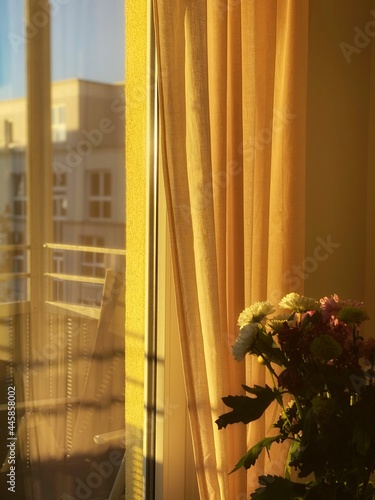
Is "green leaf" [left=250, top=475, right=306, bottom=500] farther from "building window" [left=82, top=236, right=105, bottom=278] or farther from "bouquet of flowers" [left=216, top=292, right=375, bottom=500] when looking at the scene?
"building window" [left=82, top=236, right=105, bottom=278]

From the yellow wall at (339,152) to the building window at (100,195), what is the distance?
2.61 feet

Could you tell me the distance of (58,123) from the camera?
1.84 m

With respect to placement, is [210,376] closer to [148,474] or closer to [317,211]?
[148,474]

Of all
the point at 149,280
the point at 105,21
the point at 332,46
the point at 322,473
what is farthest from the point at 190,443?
the point at 332,46

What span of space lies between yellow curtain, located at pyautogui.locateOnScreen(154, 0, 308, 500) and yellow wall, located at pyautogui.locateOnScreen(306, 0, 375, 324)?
1.17 ft

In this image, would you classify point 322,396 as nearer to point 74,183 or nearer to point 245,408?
point 245,408

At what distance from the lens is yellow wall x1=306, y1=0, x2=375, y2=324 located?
2455 mm
